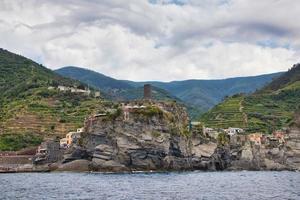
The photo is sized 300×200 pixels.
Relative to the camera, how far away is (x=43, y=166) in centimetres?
15300

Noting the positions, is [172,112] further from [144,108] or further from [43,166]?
[43,166]

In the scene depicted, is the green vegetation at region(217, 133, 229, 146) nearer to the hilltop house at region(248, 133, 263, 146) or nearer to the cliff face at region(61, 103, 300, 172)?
the cliff face at region(61, 103, 300, 172)

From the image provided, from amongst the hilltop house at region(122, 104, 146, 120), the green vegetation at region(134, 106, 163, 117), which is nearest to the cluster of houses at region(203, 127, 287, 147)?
the green vegetation at region(134, 106, 163, 117)

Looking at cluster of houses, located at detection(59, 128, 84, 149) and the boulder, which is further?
cluster of houses, located at detection(59, 128, 84, 149)

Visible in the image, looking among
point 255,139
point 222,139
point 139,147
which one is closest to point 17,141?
point 139,147

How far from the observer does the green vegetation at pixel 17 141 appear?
556 feet

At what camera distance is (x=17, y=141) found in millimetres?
173000

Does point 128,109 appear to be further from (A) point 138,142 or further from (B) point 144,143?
(B) point 144,143

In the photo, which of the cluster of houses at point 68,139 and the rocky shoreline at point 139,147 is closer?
the rocky shoreline at point 139,147

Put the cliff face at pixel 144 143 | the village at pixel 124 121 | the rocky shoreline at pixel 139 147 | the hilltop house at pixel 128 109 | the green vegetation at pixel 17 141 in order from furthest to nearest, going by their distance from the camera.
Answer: the green vegetation at pixel 17 141, the village at pixel 124 121, the hilltop house at pixel 128 109, the rocky shoreline at pixel 139 147, the cliff face at pixel 144 143

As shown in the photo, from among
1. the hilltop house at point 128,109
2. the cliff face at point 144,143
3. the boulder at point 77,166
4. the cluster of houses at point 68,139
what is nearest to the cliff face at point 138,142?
the cliff face at point 144,143

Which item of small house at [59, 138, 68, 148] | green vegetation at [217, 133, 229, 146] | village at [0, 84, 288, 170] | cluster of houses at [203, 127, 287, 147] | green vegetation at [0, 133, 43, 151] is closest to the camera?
village at [0, 84, 288, 170]

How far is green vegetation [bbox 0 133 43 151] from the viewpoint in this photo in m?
170

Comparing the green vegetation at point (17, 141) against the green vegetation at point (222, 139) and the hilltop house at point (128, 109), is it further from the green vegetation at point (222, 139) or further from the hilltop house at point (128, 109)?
the green vegetation at point (222, 139)
